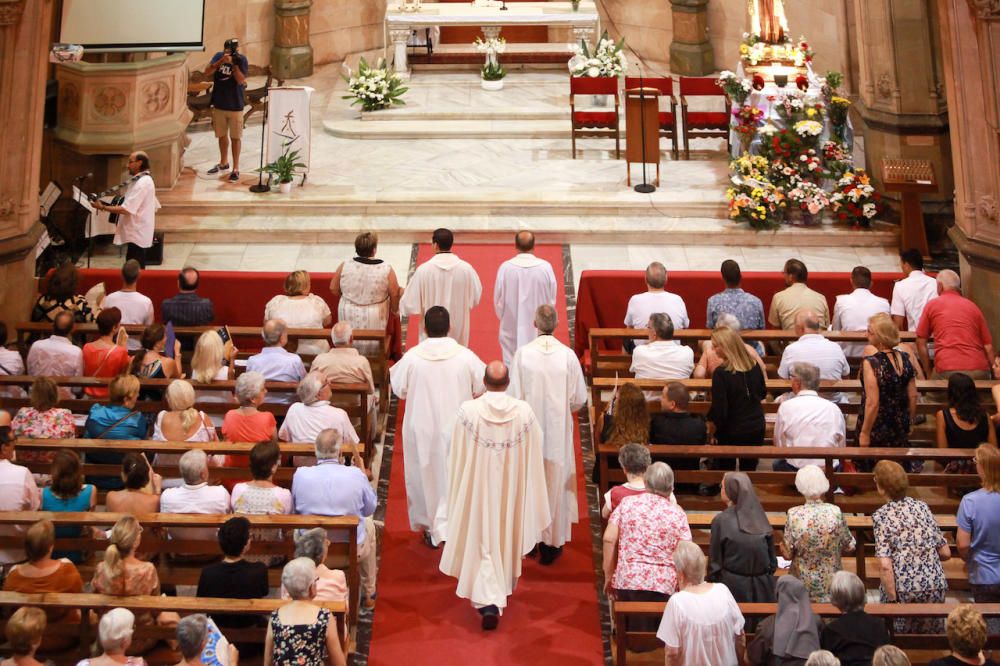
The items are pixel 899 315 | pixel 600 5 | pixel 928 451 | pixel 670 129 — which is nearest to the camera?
pixel 928 451

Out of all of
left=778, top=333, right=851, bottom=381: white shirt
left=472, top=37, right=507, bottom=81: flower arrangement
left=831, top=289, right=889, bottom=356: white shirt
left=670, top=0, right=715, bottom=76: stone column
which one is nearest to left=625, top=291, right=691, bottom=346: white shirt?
left=778, top=333, right=851, bottom=381: white shirt

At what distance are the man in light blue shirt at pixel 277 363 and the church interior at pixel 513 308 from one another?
4 cm

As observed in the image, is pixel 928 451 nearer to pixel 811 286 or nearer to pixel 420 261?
pixel 811 286

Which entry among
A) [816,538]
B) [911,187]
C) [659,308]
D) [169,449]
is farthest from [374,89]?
[816,538]

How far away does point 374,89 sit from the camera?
52.2ft

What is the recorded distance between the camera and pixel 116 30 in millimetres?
12352

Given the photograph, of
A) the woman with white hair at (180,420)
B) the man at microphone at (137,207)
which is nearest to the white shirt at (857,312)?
the woman with white hair at (180,420)

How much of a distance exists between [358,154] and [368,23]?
4872 millimetres

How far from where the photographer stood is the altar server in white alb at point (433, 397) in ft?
24.6

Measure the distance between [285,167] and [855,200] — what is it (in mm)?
6061

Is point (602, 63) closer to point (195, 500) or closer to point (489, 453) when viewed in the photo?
point (489, 453)

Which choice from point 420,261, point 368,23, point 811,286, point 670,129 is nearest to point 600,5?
point 368,23

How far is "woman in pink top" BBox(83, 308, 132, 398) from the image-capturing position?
8.68m

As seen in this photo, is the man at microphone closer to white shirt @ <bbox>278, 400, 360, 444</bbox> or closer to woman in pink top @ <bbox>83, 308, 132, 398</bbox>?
woman in pink top @ <bbox>83, 308, 132, 398</bbox>
